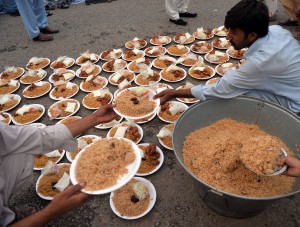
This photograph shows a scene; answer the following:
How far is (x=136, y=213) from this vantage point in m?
2.59

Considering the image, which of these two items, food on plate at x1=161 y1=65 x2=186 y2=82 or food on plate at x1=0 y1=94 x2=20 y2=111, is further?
food on plate at x1=161 y1=65 x2=186 y2=82

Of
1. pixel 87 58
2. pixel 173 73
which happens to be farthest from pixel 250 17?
pixel 87 58

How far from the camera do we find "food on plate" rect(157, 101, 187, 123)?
366cm

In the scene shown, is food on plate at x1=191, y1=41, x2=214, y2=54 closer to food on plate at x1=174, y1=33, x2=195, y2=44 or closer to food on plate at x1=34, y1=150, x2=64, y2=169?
food on plate at x1=174, y1=33, x2=195, y2=44

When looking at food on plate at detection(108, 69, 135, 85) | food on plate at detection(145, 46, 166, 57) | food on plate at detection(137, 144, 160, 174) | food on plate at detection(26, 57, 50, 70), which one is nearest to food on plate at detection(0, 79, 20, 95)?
food on plate at detection(26, 57, 50, 70)

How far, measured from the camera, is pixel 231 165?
2.28 meters

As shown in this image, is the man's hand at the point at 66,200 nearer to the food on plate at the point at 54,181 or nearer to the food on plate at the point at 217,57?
the food on plate at the point at 54,181

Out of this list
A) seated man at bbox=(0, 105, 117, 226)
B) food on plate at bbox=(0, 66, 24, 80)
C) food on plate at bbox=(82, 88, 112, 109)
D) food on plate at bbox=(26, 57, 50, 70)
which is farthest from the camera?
food on plate at bbox=(26, 57, 50, 70)

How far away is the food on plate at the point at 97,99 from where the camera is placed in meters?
4.09

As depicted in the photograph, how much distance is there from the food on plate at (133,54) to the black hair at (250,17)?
288 centimetres

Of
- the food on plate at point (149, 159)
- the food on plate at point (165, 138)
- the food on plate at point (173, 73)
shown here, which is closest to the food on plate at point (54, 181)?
the food on plate at point (149, 159)

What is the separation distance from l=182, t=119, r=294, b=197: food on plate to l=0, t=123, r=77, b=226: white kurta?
1.37 metres

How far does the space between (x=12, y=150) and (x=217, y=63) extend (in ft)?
12.7

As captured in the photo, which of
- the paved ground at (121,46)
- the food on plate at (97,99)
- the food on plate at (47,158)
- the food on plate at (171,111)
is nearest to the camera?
the paved ground at (121,46)
